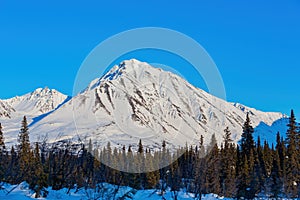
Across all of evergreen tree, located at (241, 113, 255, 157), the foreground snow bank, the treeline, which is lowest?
the foreground snow bank

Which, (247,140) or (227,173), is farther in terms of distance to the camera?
(247,140)

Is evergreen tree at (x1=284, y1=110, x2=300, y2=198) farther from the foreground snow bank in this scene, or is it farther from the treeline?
the foreground snow bank

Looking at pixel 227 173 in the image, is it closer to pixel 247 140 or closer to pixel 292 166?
pixel 247 140

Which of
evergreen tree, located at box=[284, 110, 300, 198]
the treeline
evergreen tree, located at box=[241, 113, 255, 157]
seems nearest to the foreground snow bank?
the treeline

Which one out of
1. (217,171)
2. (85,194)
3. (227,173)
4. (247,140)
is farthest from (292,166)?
(85,194)

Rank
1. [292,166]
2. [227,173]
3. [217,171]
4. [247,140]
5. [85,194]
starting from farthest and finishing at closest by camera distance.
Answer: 1. [247,140]
2. [227,173]
3. [292,166]
4. [217,171]
5. [85,194]

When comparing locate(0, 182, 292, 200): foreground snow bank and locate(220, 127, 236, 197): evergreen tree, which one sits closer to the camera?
locate(0, 182, 292, 200): foreground snow bank

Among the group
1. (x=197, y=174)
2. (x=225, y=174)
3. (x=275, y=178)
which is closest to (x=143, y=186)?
(x=225, y=174)

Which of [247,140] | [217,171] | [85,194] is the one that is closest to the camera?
[85,194]

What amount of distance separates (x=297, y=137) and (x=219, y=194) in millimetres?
14423

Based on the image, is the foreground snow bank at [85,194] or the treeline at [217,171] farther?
the treeline at [217,171]

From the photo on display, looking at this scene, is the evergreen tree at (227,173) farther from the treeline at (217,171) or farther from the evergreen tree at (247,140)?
the evergreen tree at (247,140)

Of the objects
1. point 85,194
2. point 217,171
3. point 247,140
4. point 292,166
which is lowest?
point 85,194

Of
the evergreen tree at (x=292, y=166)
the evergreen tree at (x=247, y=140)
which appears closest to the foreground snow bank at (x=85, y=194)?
the evergreen tree at (x=292, y=166)
